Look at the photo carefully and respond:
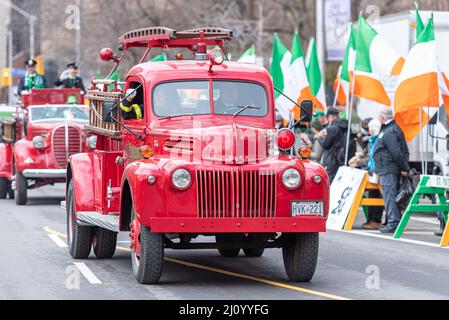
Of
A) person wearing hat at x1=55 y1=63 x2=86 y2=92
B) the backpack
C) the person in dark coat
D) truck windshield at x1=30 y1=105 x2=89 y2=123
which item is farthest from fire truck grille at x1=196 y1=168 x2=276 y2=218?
person wearing hat at x1=55 y1=63 x2=86 y2=92

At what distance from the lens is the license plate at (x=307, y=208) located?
Result: 448 inches

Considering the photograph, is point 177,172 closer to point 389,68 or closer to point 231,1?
point 389,68

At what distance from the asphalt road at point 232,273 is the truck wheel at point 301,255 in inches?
5.4

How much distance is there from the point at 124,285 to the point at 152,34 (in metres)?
3.54

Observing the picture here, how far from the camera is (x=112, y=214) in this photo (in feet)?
44.3

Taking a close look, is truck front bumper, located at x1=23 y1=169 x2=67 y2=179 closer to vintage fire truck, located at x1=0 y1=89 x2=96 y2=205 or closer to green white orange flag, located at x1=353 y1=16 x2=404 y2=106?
vintage fire truck, located at x1=0 y1=89 x2=96 y2=205

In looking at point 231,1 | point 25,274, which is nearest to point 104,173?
point 25,274

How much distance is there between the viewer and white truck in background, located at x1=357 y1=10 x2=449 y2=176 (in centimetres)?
2153

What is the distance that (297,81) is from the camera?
947 inches

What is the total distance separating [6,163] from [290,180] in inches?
572

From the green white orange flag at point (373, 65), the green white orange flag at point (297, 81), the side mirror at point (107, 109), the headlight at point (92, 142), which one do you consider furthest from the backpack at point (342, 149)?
the side mirror at point (107, 109)

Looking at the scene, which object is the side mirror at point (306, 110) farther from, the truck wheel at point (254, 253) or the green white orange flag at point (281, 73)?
the green white orange flag at point (281, 73)

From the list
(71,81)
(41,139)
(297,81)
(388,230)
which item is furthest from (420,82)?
(71,81)

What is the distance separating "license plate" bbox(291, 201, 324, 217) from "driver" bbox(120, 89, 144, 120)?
7.87ft
